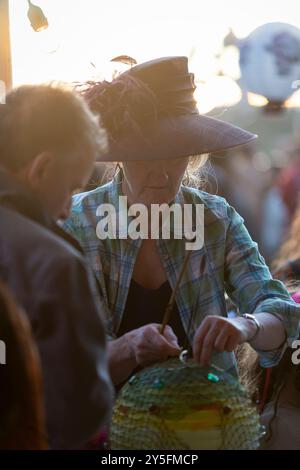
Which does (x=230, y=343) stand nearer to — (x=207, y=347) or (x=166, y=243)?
(x=207, y=347)

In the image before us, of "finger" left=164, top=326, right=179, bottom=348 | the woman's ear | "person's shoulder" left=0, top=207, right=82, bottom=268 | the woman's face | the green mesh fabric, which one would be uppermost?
the woman's ear

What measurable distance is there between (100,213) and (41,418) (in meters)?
1.02

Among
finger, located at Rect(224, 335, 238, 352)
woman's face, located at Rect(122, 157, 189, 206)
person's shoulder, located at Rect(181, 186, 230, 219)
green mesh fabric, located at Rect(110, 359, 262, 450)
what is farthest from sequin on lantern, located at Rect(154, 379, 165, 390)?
person's shoulder, located at Rect(181, 186, 230, 219)

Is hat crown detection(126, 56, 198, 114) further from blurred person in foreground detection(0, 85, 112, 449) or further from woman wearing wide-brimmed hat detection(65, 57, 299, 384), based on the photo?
blurred person in foreground detection(0, 85, 112, 449)

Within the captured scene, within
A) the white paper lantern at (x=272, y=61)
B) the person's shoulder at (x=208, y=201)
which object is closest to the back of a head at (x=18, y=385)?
the person's shoulder at (x=208, y=201)

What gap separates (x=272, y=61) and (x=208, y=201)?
181cm

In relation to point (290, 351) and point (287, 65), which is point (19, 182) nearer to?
point (290, 351)

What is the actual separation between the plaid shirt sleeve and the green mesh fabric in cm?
39

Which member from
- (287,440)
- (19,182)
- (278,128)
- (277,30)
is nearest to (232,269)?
(287,440)

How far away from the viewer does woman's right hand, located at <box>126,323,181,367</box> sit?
1.51 metres

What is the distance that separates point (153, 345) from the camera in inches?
60.2

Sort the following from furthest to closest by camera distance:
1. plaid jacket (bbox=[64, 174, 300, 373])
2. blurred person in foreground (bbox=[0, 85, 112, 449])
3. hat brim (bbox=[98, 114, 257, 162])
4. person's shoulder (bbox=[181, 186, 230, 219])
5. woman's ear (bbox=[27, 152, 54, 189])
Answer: person's shoulder (bbox=[181, 186, 230, 219])
plaid jacket (bbox=[64, 174, 300, 373])
hat brim (bbox=[98, 114, 257, 162])
woman's ear (bbox=[27, 152, 54, 189])
blurred person in foreground (bbox=[0, 85, 112, 449])

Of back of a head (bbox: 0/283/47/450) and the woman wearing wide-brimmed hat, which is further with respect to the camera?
the woman wearing wide-brimmed hat
